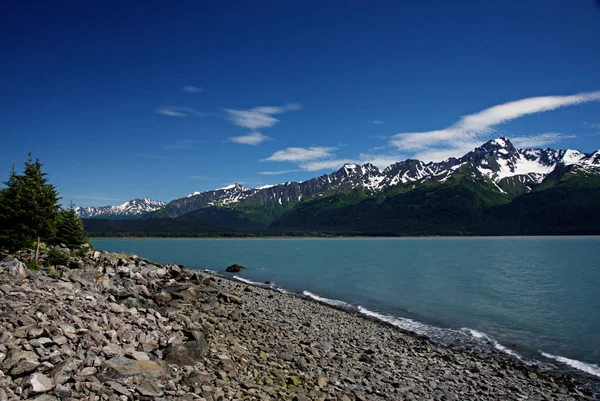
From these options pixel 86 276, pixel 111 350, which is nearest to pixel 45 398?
pixel 111 350

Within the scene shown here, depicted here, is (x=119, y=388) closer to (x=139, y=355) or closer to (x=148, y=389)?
(x=148, y=389)

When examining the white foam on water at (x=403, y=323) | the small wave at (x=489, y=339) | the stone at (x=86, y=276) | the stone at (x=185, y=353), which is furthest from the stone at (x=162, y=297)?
the small wave at (x=489, y=339)

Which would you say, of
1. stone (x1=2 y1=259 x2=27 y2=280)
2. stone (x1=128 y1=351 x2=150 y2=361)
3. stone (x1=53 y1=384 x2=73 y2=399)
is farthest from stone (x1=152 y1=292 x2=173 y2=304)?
stone (x1=53 y1=384 x2=73 y2=399)

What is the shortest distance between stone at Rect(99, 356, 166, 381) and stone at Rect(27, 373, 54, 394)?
1.52 meters

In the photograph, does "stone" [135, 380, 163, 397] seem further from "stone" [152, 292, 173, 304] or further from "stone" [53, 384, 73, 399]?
"stone" [152, 292, 173, 304]

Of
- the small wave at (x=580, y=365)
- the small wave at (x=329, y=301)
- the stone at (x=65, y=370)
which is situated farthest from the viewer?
the small wave at (x=329, y=301)

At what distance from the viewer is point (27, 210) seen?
1014 inches

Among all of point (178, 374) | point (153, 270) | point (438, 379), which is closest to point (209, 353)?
point (178, 374)

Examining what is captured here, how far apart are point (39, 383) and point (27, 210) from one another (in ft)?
65.3

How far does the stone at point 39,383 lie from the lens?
10.0 meters

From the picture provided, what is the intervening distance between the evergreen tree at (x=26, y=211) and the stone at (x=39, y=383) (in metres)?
16.9

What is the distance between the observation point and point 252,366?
1644 cm

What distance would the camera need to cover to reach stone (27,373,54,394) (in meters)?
10.0

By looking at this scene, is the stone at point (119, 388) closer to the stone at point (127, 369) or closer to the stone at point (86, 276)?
the stone at point (127, 369)
